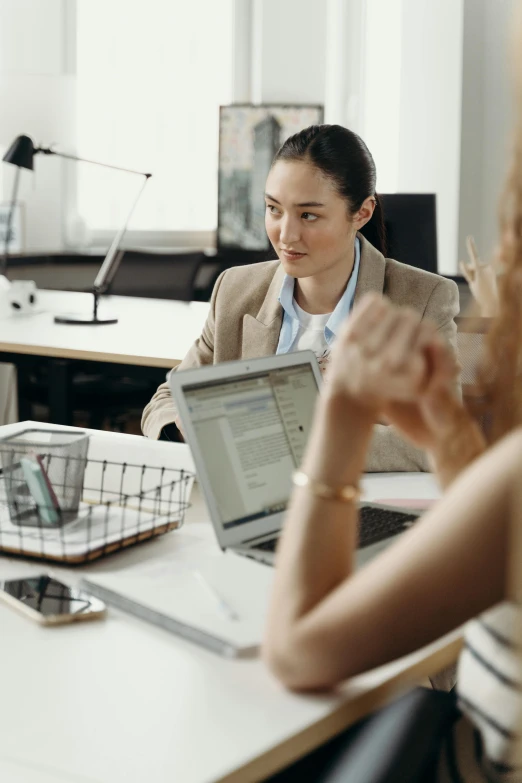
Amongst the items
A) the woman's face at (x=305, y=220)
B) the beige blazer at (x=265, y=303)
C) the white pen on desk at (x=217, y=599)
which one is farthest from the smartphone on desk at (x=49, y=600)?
the woman's face at (x=305, y=220)

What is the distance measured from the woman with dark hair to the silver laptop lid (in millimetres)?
645

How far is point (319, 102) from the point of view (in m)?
5.80

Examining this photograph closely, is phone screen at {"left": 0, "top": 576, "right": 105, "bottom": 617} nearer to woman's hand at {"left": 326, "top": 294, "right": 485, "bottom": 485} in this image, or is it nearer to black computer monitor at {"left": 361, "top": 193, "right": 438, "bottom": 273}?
woman's hand at {"left": 326, "top": 294, "right": 485, "bottom": 485}

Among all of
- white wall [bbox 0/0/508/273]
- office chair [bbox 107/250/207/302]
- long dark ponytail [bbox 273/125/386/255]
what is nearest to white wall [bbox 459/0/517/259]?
white wall [bbox 0/0/508/273]

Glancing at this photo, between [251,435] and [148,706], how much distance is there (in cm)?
53

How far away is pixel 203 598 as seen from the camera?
124 centimetres

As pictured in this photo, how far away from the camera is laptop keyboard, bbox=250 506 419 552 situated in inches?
55.6

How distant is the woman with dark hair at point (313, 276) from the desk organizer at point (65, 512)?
2.17 ft

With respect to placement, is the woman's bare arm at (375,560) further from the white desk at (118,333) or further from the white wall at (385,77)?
the white wall at (385,77)

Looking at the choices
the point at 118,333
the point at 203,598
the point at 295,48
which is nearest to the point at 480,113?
the point at 295,48

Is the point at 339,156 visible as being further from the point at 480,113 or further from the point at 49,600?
the point at 480,113

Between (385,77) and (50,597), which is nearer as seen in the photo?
(50,597)

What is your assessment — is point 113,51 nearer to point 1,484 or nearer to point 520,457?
point 1,484

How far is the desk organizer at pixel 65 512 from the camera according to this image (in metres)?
1.39
